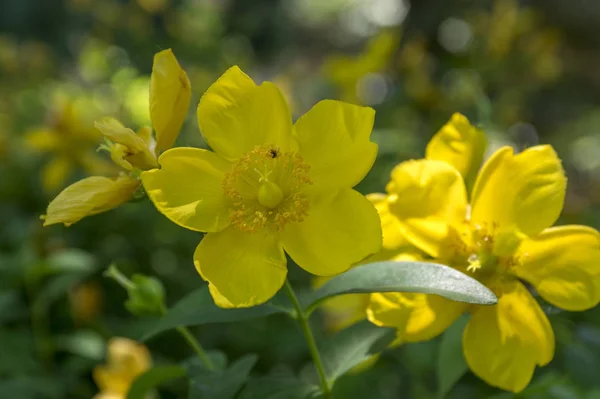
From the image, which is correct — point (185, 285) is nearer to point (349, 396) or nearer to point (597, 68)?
point (349, 396)

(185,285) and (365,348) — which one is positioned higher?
(365,348)

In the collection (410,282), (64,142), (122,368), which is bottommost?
(122,368)

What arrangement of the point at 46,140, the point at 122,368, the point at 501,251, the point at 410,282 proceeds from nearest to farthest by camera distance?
1. the point at 410,282
2. the point at 501,251
3. the point at 122,368
4. the point at 46,140

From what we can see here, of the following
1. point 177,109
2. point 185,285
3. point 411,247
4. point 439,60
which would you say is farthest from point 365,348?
point 439,60

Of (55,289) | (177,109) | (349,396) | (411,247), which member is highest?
(177,109)

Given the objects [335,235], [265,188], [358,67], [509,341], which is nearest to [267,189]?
[265,188]

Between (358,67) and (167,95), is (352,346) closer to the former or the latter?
(167,95)
